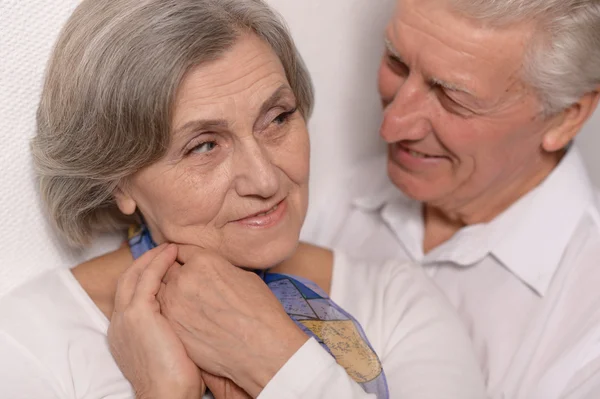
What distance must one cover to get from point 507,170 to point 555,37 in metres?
0.40

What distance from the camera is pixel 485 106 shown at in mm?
1943

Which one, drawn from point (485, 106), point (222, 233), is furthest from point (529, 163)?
point (222, 233)

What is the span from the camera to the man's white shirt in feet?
6.25

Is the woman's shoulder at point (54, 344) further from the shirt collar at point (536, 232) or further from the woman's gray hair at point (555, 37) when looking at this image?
the woman's gray hair at point (555, 37)

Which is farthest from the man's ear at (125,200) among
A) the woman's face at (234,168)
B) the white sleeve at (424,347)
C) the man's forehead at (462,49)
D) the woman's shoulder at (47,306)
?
the man's forehead at (462,49)

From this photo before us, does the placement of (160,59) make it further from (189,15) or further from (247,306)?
(247,306)

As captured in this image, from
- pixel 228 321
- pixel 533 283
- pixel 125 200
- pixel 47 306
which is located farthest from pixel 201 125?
pixel 533 283

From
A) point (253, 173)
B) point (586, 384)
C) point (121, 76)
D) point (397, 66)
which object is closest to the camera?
point (121, 76)

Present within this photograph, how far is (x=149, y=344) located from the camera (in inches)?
61.8

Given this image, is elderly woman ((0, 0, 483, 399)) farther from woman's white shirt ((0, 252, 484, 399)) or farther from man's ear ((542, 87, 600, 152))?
man's ear ((542, 87, 600, 152))

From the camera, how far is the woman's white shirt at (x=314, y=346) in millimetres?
1538

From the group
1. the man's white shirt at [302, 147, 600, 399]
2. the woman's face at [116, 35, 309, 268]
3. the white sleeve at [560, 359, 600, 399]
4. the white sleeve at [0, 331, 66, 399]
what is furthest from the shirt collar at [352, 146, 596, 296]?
the white sleeve at [0, 331, 66, 399]

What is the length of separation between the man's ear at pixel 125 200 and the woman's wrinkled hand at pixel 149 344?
0.14 meters

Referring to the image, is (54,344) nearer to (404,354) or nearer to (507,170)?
(404,354)
